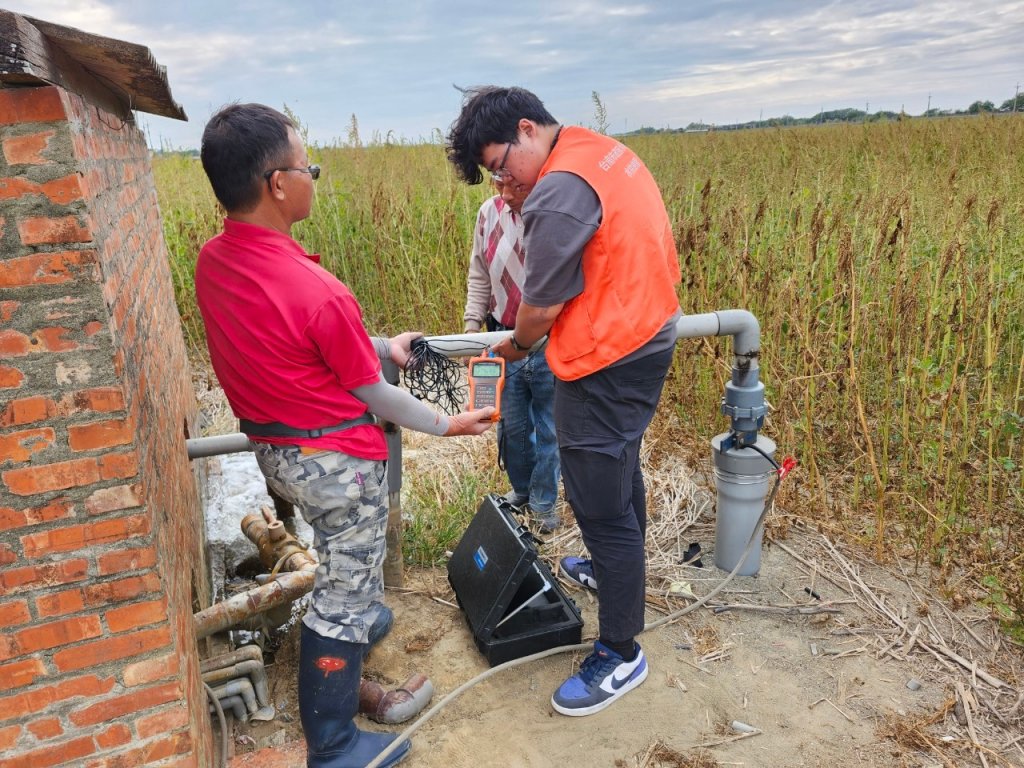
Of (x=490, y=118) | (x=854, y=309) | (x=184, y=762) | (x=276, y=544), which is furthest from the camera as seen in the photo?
(x=854, y=309)

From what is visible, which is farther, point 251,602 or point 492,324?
point 492,324

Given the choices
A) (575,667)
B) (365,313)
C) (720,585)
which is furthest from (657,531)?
(365,313)

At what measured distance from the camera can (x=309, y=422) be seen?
6.53 feet

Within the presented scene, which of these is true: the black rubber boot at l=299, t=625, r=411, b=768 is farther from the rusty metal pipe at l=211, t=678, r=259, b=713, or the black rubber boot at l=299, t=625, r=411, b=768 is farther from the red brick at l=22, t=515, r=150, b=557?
the red brick at l=22, t=515, r=150, b=557

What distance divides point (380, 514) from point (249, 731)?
101cm

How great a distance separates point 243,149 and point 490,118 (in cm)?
81

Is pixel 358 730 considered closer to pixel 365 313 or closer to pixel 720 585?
pixel 720 585

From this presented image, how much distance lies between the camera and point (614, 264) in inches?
85.3

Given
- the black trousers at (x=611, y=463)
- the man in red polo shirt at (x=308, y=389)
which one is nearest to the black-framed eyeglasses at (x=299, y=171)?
the man in red polo shirt at (x=308, y=389)

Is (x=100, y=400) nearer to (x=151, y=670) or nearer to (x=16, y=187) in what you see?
(x=16, y=187)

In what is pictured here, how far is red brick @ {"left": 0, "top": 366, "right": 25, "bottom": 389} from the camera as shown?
5.26ft

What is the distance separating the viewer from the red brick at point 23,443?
1.63 m

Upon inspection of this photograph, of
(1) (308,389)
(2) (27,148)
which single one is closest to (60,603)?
(1) (308,389)

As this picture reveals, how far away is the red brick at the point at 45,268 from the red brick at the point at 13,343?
0.11m
